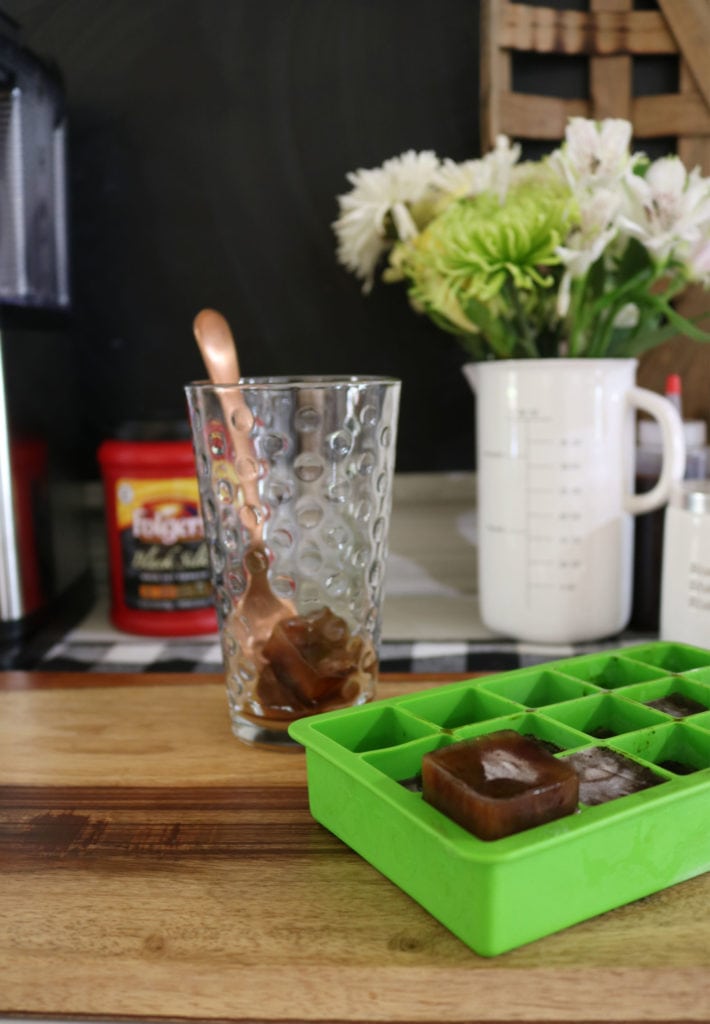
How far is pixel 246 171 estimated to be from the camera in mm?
999

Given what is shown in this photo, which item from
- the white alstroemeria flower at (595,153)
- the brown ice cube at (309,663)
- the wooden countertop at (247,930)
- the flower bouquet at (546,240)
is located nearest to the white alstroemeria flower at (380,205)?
the flower bouquet at (546,240)

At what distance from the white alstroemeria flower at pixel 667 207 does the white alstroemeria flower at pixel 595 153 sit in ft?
0.06

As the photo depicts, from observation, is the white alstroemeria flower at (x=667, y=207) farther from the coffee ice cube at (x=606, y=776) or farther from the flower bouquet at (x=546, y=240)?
the coffee ice cube at (x=606, y=776)

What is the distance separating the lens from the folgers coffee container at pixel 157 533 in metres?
0.86

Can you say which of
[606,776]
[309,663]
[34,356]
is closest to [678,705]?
[606,776]

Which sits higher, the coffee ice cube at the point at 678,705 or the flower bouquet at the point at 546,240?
the flower bouquet at the point at 546,240

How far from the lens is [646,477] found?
886 millimetres

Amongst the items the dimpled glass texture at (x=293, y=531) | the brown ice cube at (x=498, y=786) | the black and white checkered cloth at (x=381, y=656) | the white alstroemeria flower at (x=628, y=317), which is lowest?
the black and white checkered cloth at (x=381, y=656)

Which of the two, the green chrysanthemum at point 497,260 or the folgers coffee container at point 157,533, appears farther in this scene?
the folgers coffee container at point 157,533

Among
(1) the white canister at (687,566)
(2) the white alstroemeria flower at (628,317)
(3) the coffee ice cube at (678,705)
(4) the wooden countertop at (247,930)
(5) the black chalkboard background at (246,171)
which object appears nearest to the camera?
(4) the wooden countertop at (247,930)

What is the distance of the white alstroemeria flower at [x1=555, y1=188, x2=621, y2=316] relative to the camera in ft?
2.38

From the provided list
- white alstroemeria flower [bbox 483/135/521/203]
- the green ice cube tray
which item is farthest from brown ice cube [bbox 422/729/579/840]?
white alstroemeria flower [bbox 483/135/521/203]

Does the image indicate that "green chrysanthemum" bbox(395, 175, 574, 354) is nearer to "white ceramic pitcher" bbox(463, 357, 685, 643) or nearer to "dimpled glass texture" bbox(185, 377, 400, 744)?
"white ceramic pitcher" bbox(463, 357, 685, 643)

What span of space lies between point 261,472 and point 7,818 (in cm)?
24
